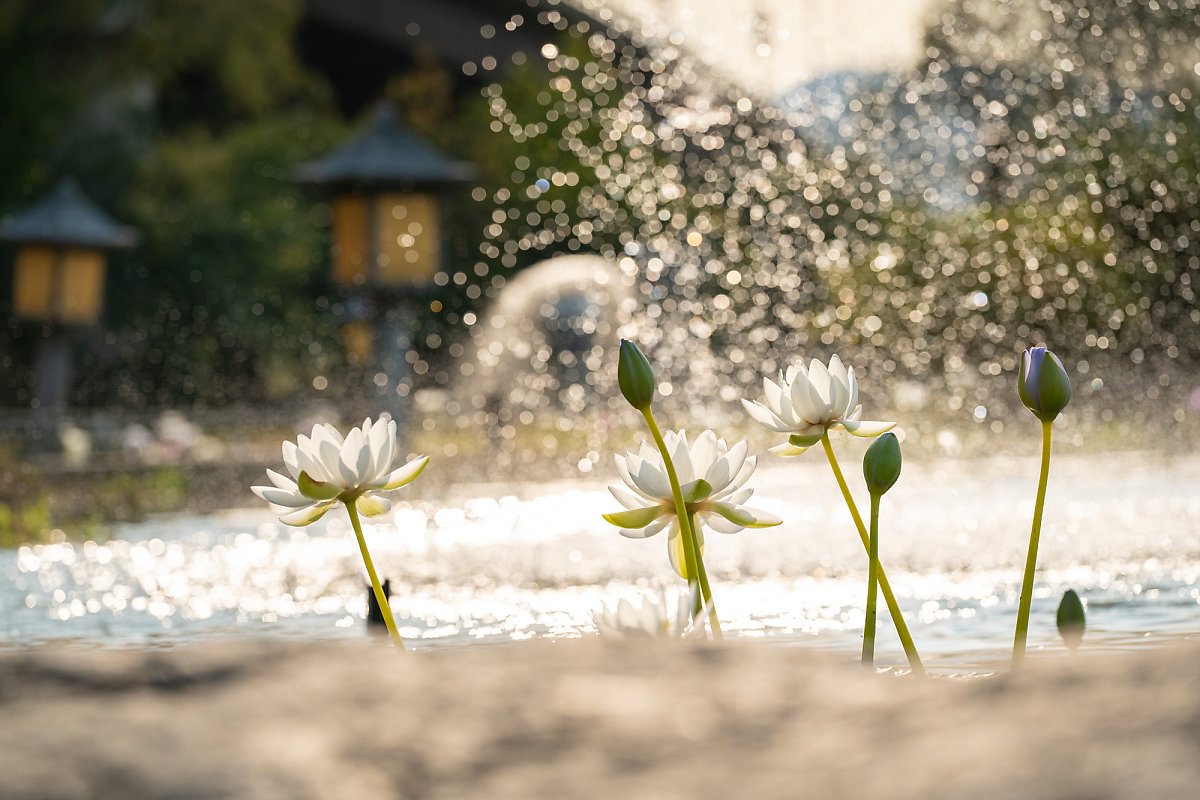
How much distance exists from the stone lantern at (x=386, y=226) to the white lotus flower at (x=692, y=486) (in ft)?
28.4

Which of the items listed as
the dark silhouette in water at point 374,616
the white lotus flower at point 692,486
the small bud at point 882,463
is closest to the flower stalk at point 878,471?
the small bud at point 882,463

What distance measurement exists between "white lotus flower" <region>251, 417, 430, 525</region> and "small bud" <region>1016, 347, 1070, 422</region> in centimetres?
65

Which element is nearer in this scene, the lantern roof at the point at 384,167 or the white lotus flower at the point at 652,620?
the white lotus flower at the point at 652,620

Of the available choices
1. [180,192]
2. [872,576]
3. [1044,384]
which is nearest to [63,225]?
[180,192]

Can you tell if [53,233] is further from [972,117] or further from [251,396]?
[251,396]

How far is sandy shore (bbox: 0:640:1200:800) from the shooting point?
0.51 meters

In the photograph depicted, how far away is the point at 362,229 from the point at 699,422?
8.88 feet

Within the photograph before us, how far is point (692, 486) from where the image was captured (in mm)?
1701

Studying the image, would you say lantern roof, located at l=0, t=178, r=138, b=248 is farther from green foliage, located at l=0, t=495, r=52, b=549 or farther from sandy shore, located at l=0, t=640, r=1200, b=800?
sandy shore, located at l=0, t=640, r=1200, b=800

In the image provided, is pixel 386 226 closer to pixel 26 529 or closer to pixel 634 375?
pixel 26 529

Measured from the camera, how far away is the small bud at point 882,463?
5.32 feet

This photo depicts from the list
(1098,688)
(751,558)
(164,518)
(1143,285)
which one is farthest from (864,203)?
(1098,688)

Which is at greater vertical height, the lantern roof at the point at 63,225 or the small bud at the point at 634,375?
the lantern roof at the point at 63,225

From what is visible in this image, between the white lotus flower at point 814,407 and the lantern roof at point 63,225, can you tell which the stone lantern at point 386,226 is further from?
the white lotus flower at point 814,407
